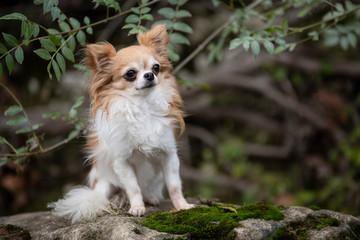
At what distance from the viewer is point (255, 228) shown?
8.92 ft

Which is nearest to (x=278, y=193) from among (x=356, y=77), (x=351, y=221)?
(x=356, y=77)

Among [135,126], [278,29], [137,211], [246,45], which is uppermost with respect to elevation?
[278,29]

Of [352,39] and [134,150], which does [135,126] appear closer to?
[134,150]

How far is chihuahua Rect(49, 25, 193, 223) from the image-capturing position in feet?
11.0

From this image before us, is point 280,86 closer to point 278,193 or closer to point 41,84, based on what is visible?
point 278,193

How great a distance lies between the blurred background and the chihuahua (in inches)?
98.3

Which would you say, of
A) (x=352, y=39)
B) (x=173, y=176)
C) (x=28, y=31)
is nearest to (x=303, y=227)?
(x=173, y=176)

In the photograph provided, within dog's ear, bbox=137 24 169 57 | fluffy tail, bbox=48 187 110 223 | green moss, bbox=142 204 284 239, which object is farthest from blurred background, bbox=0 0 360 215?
green moss, bbox=142 204 284 239

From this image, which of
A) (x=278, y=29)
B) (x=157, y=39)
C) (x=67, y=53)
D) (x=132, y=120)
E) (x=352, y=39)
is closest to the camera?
(x=67, y=53)

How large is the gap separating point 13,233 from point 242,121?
5526mm

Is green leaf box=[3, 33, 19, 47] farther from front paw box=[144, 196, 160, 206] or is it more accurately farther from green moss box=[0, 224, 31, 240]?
front paw box=[144, 196, 160, 206]

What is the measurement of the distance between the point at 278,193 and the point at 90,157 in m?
4.24

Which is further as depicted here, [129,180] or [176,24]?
[176,24]

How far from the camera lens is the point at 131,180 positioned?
3389 mm
